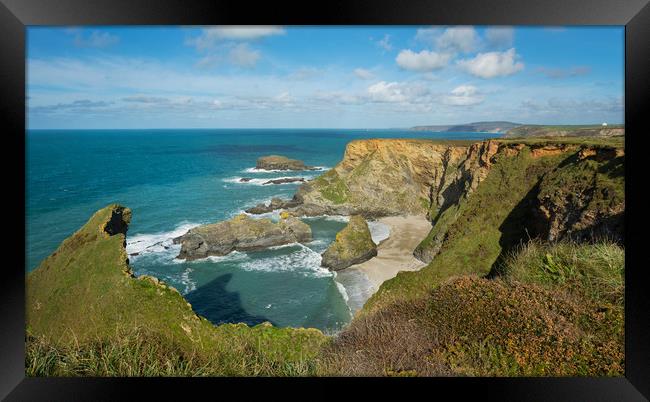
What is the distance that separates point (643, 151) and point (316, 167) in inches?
2621

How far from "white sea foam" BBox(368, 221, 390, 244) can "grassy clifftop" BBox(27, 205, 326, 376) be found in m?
24.0

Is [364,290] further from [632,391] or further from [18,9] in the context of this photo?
[18,9]

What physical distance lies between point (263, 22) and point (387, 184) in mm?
37184

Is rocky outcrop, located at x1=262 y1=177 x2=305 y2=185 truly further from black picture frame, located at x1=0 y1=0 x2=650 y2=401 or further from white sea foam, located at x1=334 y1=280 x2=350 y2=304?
black picture frame, located at x1=0 y1=0 x2=650 y2=401

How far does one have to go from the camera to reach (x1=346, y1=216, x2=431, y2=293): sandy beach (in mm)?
23781

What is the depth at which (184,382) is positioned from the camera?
14.2ft

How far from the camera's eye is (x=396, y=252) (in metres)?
27.7

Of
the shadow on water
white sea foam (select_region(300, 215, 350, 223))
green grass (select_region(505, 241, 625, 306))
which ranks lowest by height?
the shadow on water

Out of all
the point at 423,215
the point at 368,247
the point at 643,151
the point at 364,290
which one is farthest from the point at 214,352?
the point at 423,215

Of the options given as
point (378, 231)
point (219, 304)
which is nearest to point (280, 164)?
point (378, 231)

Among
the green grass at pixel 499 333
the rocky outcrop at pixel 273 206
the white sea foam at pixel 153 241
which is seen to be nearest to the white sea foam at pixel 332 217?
the rocky outcrop at pixel 273 206

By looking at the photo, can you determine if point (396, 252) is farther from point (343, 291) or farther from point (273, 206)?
point (273, 206)

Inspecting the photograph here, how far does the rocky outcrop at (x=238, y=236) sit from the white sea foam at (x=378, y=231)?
211 inches

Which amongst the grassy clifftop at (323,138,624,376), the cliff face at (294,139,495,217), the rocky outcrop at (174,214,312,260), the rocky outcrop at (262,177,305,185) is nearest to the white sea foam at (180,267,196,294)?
the rocky outcrop at (174,214,312,260)
